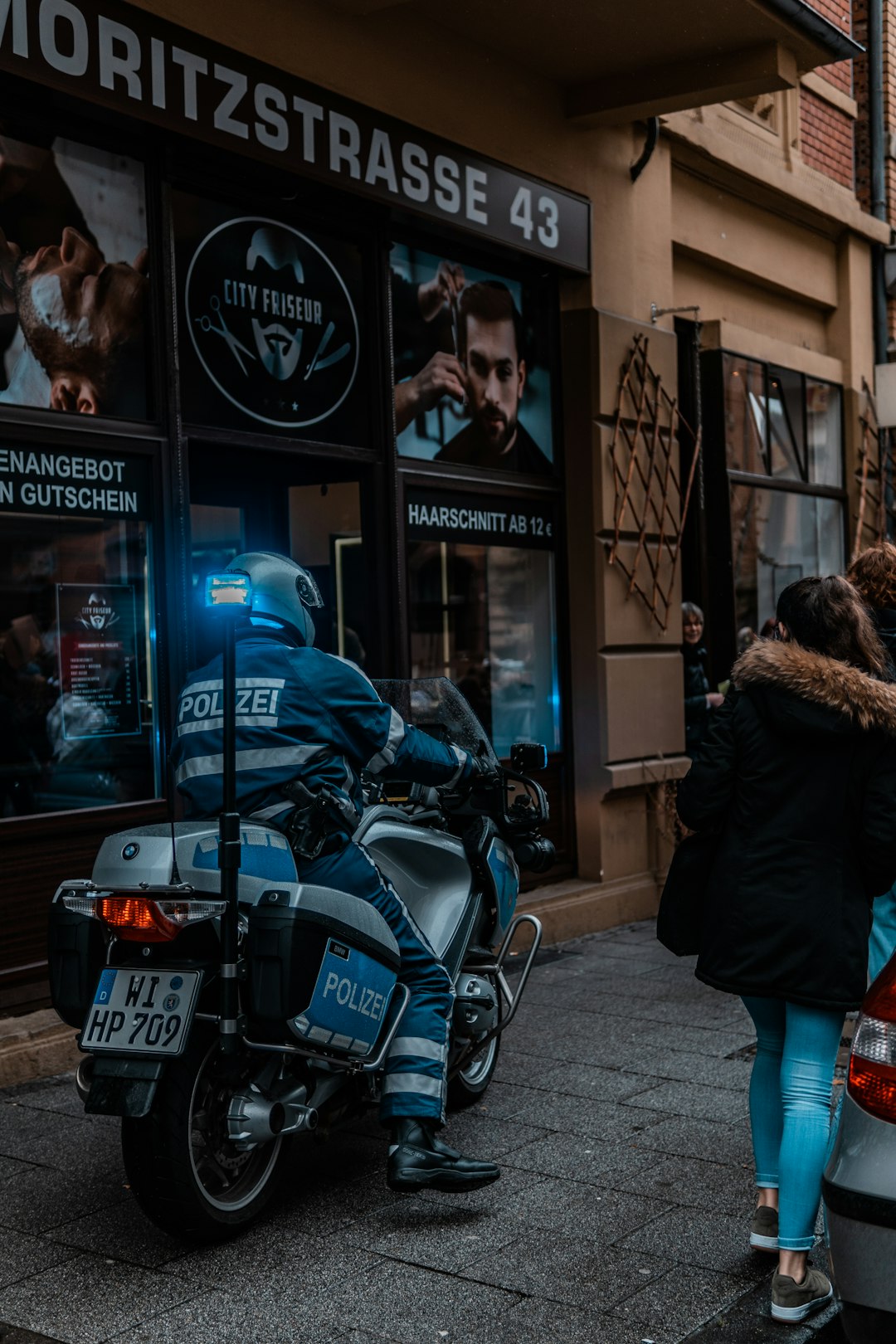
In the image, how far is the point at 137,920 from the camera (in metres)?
3.92

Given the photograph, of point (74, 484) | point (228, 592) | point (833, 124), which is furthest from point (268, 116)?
point (833, 124)

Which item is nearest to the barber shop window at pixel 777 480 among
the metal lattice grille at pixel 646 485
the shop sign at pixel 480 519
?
the metal lattice grille at pixel 646 485

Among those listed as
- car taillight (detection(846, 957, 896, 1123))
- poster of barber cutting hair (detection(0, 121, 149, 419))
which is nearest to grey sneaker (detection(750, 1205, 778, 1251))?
car taillight (detection(846, 957, 896, 1123))

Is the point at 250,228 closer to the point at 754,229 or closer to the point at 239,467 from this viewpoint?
the point at 239,467

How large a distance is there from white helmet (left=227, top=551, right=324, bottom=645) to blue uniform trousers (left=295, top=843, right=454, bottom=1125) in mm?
673

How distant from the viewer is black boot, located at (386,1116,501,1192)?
4.26 m

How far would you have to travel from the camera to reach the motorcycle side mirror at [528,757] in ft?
15.9

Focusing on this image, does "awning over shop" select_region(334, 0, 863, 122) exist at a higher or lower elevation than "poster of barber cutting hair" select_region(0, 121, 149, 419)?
higher

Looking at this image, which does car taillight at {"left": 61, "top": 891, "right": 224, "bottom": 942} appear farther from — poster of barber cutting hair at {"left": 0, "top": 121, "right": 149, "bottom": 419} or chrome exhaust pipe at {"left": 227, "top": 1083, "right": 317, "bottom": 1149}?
poster of barber cutting hair at {"left": 0, "top": 121, "right": 149, "bottom": 419}

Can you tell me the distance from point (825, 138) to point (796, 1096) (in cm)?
1034

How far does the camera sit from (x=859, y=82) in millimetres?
13023

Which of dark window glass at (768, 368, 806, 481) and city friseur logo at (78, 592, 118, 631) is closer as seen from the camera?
city friseur logo at (78, 592, 118, 631)

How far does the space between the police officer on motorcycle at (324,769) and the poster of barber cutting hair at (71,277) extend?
7.33 feet

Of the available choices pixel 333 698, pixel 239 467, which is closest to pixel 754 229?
pixel 239 467
